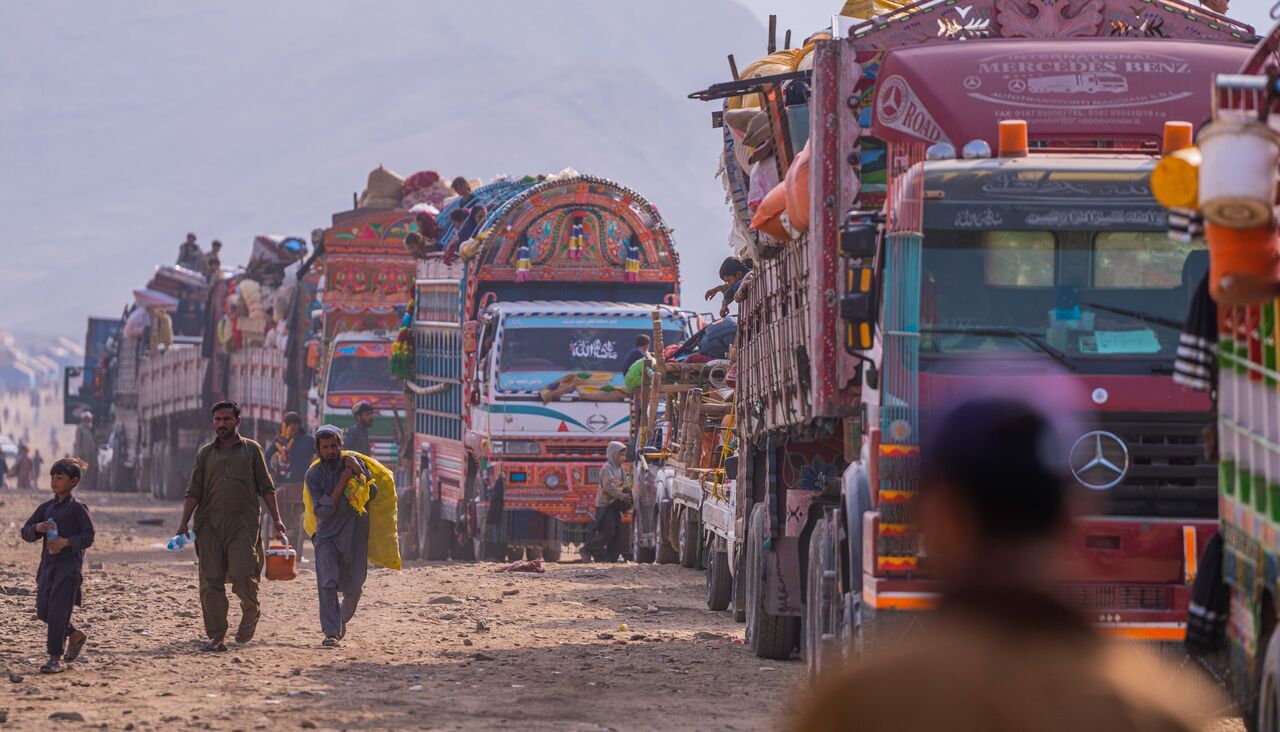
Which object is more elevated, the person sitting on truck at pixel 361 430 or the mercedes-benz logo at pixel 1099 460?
the person sitting on truck at pixel 361 430

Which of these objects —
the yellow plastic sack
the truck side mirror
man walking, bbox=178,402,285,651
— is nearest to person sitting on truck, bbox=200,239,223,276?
the truck side mirror

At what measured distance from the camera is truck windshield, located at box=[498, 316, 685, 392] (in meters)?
23.4

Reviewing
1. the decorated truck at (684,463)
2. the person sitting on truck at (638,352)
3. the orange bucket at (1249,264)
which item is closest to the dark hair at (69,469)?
the decorated truck at (684,463)

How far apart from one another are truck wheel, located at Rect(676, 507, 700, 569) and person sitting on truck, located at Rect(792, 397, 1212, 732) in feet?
36.2

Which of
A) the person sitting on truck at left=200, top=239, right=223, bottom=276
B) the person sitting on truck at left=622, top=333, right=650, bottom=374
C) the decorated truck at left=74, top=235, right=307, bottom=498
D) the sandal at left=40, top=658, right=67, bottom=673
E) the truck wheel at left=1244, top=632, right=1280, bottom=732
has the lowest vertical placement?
the sandal at left=40, top=658, right=67, bottom=673

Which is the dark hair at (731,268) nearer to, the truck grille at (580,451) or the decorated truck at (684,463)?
the decorated truck at (684,463)

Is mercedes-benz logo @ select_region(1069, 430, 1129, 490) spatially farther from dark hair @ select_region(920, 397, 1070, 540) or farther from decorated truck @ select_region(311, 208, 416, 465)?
decorated truck @ select_region(311, 208, 416, 465)

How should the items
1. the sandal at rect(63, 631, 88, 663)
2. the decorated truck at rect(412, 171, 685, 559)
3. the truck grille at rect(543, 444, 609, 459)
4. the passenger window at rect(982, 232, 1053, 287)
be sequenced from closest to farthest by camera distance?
1. the passenger window at rect(982, 232, 1053, 287)
2. the sandal at rect(63, 631, 88, 663)
3. the decorated truck at rect(412, 171, 685, 559)
4. the truck grille at rect(543, 444, 609, 459)

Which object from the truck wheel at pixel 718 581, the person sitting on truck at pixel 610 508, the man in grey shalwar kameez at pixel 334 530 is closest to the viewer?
the man in grey shalwar kameez at pixel 334 530

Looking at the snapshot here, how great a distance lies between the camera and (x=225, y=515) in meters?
13.6

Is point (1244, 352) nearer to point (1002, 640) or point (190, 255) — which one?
point (1002, 640)

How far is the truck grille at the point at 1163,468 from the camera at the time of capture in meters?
8.92

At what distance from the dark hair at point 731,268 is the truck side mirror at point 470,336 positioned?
6246 millimetres

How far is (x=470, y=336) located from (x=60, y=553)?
39.4ft
